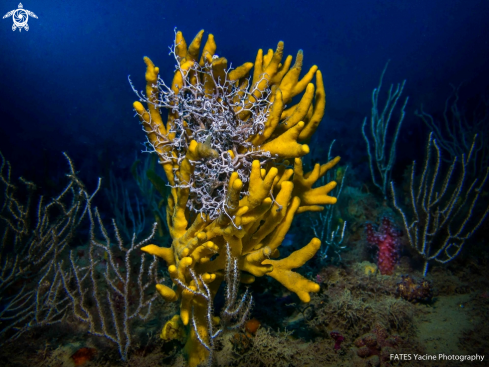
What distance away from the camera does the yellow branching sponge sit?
1.88 m

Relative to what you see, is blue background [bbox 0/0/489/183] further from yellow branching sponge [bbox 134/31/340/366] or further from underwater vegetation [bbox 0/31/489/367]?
yellow branching sponge [bbox 134/31/340/366]

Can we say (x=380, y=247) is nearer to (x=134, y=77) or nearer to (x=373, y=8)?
(x=134, y=77)

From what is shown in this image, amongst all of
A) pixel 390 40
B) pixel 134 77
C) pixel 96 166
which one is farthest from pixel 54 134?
pixel 390 40

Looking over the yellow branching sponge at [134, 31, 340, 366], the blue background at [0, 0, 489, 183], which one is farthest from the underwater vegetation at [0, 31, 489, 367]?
the blue background at [0, 0, 489, 183]

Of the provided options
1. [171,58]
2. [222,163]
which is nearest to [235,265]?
[222,163]

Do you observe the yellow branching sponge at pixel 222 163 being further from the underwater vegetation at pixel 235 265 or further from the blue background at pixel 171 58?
the blue background at pixel 171 58

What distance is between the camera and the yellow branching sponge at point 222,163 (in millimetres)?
1881

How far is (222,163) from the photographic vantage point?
6.11ft

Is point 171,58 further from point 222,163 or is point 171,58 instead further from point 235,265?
point 235,265

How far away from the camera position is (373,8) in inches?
2557

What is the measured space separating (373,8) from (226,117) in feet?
278

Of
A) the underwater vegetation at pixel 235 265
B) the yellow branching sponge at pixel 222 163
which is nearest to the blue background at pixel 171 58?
the underwater vegetation at pixel 235 265

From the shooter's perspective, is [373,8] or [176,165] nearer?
[176,165]

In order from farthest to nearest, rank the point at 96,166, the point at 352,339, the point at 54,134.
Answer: the point at 54,134
the point at 96,166
the point at 352,339
